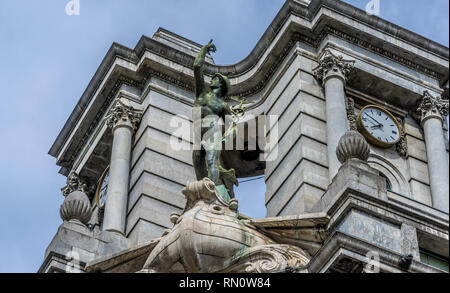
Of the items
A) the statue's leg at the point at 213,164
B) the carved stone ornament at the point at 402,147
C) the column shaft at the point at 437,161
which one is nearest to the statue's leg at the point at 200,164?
the statue's leg at the point at 213,164

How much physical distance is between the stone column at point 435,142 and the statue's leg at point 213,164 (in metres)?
6.46

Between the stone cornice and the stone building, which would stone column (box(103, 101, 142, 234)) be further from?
the stone cornice

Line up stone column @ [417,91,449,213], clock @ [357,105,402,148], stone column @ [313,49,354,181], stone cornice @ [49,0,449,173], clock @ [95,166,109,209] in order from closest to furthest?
1. stone column @ [313,49,354,181]
2. stone column @ [417,91,449,213]
3. clock @ [357,105,402,148]
4. stone cornice @ [49,0,449,173]
5. clock @ [95,166,109,209]

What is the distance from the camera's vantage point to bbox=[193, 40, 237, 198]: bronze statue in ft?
111

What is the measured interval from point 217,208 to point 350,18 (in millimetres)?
10219

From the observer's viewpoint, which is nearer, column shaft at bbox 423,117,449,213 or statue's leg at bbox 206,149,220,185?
statue's leg at bbox 206,149,220,185

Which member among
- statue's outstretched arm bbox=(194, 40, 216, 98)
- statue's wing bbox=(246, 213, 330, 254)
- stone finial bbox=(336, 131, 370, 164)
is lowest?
statue's wing bbox=(246, 213, 330, 254)

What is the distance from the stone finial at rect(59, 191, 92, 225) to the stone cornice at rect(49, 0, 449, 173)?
282 inches

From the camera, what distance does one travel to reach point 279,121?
3859 centimetres

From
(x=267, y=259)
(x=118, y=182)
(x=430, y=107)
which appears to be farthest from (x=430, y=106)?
(x=267, y=259)

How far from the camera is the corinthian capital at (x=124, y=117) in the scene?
1578 inches

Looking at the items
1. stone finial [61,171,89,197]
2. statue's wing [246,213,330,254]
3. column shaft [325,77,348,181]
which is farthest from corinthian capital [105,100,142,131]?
statue's wing [246,213,330,254]
